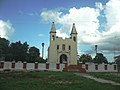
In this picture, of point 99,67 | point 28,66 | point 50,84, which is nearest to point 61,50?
point 99,67

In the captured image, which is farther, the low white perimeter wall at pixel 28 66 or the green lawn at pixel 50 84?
the low white perimeter wall at pixel 28 66

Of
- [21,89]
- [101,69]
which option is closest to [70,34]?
[101,69]

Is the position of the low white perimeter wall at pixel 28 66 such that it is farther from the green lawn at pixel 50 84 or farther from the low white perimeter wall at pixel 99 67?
the green lawn at pixel 50 84

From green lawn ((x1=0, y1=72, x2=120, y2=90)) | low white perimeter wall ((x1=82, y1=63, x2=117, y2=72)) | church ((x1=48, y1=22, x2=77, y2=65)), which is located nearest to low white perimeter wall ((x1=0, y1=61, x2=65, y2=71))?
low white perimeter wall ((x1=82, y1=63, x2=117, y2=72))

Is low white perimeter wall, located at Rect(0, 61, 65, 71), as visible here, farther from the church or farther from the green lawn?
the green lawn

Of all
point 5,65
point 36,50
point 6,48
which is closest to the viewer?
point 5,65

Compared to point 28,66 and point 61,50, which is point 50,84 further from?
point 61,50

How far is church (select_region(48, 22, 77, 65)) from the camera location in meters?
53.4

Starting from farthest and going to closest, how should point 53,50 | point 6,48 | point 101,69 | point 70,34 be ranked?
point 6,48 → point 70,34 → point 53,50 → point 101,69

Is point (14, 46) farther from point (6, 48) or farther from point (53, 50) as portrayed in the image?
point (53, 50)

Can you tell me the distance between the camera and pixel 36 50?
8219 centimetres

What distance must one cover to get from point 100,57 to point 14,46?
1362 inches

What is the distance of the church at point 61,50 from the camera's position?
175ft

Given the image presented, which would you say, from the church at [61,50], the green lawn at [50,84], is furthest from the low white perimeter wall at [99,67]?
the green lawn at [50,84]
